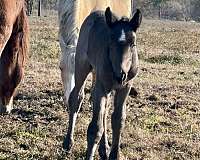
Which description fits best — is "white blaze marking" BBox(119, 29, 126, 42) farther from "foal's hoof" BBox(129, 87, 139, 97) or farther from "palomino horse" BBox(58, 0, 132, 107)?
"foal's hoof" BBox(129, 87, 139, 97)

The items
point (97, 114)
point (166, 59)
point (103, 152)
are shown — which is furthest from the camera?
point (166, 59)

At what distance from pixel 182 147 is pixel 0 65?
7.29ft

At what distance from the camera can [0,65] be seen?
3.92 m

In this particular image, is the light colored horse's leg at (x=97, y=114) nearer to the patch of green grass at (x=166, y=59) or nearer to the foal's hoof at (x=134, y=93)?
the foal's hoof at (x=134, y=93)

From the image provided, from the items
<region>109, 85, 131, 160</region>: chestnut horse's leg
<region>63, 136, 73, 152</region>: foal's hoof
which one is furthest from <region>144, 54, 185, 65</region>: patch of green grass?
<region>109, 85, 131, 160</region>: chestnut horse's leg

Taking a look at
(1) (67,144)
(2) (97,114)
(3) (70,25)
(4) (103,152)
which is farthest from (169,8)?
(2) (97,114)

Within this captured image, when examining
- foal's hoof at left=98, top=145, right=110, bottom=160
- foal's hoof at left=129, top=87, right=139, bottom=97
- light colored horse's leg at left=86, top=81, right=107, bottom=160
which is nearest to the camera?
light colored horse's leg at left=86, top=81, right=107, bottom=160

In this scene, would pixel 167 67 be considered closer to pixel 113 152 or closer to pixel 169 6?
pixel 113 152

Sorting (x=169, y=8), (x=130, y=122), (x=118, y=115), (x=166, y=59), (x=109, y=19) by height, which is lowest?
(x=169, y=8)

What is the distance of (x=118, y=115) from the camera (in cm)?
428

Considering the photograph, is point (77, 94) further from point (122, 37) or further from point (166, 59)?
point (166, 59)

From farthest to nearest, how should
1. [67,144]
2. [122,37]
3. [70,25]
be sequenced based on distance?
1. [70,25]
2. [67,144]
3. [122,37]

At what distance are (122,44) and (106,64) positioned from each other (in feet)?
1.03

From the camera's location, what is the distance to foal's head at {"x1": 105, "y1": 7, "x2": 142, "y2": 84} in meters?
3.73
